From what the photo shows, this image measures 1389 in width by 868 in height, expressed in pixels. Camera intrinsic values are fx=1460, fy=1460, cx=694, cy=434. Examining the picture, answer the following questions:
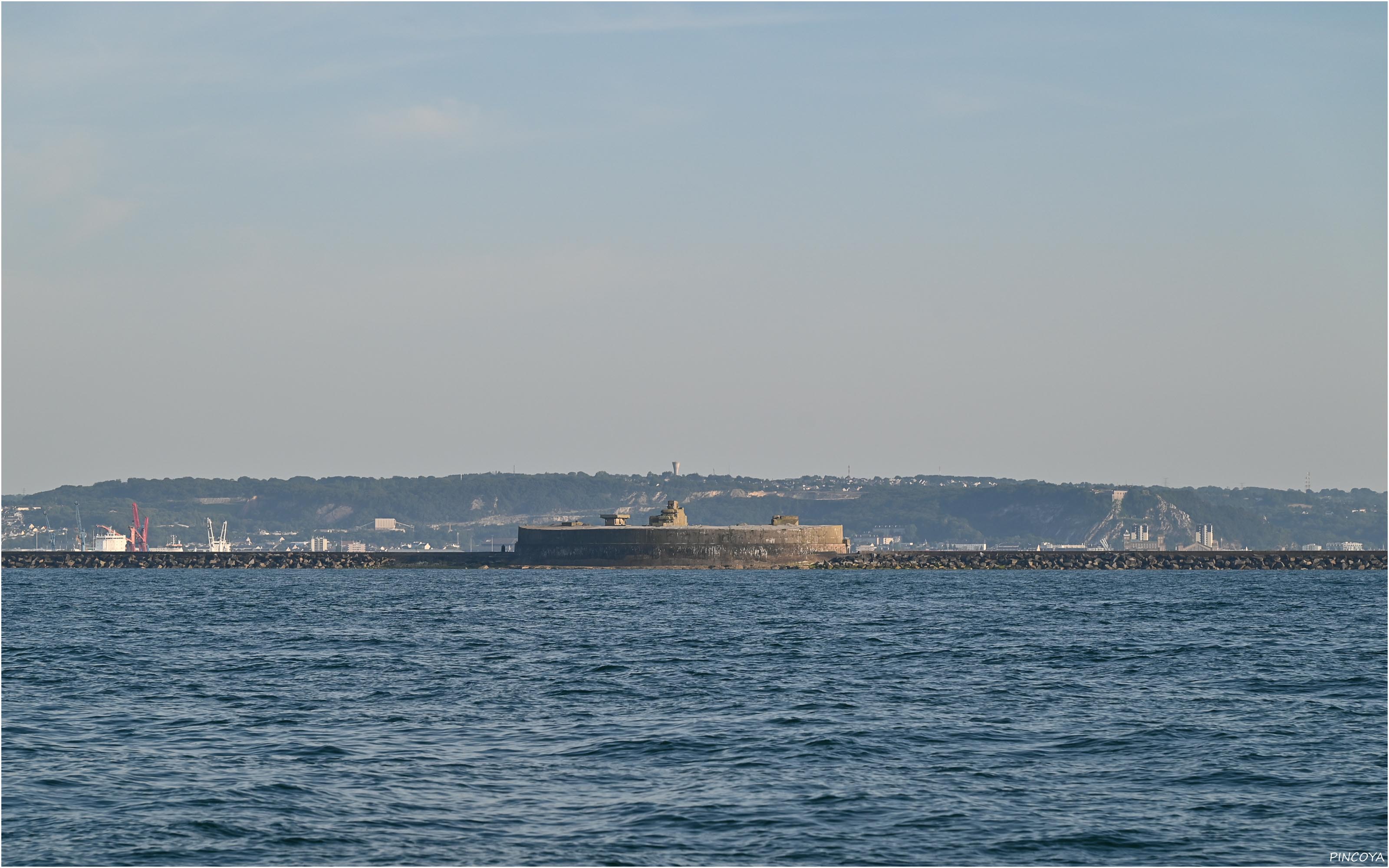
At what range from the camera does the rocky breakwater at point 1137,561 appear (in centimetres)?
14075

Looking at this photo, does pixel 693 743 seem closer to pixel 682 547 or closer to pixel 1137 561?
pixel 682 547

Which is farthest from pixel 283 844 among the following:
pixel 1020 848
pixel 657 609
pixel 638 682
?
pixel 657 609

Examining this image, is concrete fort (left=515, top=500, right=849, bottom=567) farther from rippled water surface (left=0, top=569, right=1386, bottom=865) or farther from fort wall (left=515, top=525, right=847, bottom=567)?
rippled water surface (left=0, top=569, right=1386, bottom=865)

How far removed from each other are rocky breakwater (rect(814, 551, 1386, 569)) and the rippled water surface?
85.9 meters

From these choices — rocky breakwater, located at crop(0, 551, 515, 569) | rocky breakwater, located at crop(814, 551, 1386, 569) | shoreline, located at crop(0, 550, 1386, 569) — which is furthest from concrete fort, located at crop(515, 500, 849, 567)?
rocky breakwater, located at crop(0, 551, 515, 569)

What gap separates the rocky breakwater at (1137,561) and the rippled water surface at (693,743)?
8592cm

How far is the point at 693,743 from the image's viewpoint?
26250 mm

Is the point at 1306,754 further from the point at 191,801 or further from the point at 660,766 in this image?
the point at 191,801

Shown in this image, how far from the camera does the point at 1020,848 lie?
18844 millimetres

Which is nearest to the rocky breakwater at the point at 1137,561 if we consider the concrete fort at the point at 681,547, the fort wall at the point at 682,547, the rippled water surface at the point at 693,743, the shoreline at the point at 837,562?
the shoreline at the point at 837,562

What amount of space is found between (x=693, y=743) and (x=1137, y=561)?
5003 inches

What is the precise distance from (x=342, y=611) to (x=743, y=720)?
131 ft

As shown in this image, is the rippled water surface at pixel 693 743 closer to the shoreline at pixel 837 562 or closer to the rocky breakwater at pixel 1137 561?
the shoreline at pixel 837 562

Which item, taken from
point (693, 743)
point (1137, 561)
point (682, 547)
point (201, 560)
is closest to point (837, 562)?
point (682, 547)
